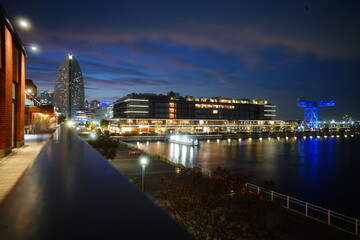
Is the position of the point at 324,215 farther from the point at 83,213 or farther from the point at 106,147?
the point at 106,147

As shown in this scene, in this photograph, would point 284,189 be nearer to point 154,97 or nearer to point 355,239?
point 355,239

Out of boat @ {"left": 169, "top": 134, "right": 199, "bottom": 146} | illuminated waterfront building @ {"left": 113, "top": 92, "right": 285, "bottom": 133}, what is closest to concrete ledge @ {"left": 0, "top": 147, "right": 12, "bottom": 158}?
boat @ {"left": 169, "top": 134, "right": 199, "bottom": 146}

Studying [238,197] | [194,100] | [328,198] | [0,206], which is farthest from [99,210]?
[194,100]

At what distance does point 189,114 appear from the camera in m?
129

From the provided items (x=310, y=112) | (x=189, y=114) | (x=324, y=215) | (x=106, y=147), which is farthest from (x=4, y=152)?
(x=310, y=112)

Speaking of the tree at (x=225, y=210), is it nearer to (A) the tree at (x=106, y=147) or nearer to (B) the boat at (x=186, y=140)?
(A) the tree at (x=106, y=147)

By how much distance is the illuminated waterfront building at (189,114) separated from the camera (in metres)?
117

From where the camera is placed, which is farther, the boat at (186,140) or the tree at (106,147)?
the boat at (186,140)

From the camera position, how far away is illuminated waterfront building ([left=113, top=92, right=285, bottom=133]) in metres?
117

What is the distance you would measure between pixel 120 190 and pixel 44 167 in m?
2.95

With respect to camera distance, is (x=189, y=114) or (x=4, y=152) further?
(x=189, y=114)

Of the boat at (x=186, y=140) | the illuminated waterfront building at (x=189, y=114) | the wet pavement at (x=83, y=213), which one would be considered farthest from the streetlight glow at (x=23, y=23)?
the illuminated waterfront building at (x=189, y=114)

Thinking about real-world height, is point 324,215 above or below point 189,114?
below

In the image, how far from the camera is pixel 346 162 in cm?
5334
